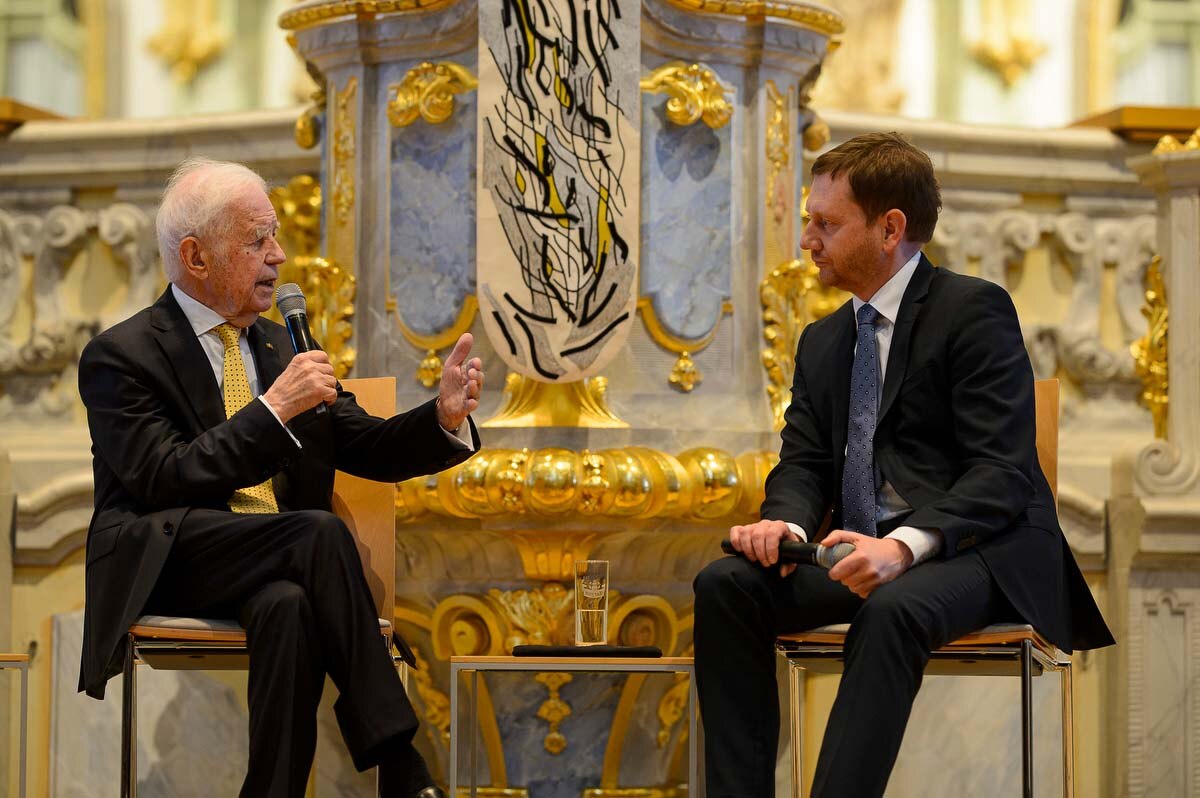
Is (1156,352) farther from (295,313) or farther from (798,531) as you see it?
(295,313)

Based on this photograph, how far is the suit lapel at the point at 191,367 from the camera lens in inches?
143

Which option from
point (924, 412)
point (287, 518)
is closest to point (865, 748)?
point (924, 412)

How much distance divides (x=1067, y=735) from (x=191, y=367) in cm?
173

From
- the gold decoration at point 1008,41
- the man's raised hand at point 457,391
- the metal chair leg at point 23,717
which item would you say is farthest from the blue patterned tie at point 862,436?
the gold decoration at point 1008,41

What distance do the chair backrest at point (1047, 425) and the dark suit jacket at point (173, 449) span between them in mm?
1080

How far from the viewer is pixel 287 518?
348 cm

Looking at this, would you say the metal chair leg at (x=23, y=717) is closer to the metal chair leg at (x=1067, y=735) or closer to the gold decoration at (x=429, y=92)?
the gold decoration at (x=429, y=92)

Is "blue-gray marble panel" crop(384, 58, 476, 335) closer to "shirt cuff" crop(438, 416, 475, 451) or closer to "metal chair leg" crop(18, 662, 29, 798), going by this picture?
"shirt cuff" crop(438, 416, 475, 451)

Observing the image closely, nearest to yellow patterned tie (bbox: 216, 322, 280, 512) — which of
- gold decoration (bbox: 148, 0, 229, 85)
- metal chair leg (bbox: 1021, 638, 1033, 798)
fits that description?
metal chair leg (bbox: 1021, 638, 1033, 798)

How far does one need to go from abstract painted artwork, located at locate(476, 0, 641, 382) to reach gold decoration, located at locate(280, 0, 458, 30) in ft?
0.65

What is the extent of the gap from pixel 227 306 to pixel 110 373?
0.27m

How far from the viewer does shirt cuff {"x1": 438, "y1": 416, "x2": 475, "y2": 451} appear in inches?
146

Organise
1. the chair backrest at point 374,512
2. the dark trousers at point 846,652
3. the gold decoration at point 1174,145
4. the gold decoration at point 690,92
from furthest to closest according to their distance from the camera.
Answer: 1. the gold decoration at point 1174,145
2. the gold decoration at point 690,92
3. the chair backrest at point 374,512
4. the dark trousers at point 846,652

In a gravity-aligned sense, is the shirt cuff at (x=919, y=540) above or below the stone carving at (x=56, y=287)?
below
